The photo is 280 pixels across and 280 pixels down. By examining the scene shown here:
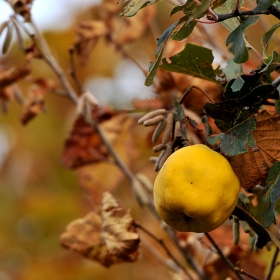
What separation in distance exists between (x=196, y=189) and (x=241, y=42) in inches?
10.0

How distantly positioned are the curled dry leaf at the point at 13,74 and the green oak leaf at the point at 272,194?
101 centimetres

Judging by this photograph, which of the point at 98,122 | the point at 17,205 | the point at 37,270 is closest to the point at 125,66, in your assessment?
the point at 17,205

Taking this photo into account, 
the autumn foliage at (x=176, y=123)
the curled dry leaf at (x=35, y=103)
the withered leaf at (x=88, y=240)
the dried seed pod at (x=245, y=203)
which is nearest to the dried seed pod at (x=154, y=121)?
the autumn foliage at (x=176, y=123)

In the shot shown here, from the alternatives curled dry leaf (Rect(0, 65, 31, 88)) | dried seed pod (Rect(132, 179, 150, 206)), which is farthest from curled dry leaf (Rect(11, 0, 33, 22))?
dried seed pod (Rect(132, 179, 150, 206))

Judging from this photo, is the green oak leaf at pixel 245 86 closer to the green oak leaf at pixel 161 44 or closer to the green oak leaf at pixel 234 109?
the green oak leaf at pixel 234 109

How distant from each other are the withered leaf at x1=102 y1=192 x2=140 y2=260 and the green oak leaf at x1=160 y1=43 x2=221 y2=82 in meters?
0.33

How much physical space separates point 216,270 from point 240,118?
0.64 meters

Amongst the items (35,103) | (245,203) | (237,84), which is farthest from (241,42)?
(35,103)

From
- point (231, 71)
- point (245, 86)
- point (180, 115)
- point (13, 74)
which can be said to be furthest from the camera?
point (13, 74)

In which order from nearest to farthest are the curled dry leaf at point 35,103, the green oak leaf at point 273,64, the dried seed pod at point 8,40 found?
the green oak leaf at point 273,64 → the dried seed pod at point 8,40 → the curled dry leaf at point 35,103

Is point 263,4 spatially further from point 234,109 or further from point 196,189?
point 196,189

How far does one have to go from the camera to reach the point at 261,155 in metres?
1.07

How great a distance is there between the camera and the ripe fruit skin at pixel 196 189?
3.07 ft

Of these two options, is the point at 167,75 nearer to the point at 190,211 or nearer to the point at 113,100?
the point at 190,211
